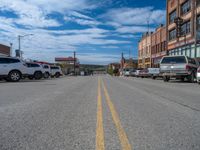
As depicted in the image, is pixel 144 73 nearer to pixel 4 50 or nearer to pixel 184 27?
pixel 184 27

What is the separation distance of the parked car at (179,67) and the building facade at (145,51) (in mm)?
44306


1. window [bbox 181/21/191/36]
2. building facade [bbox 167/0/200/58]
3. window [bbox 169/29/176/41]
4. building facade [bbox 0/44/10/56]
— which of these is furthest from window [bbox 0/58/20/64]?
building facade [bbox 0/44/10/56]

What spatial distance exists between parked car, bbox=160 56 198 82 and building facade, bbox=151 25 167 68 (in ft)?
99.5

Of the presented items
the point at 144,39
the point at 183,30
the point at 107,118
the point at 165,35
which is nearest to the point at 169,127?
the point at 107,118

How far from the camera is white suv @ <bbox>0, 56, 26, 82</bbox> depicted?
2326cm

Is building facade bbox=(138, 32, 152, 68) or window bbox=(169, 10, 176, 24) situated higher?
window bbox=(169, 10, 176, 24)

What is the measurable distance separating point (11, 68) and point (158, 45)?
44544mm

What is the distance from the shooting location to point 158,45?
208 ft

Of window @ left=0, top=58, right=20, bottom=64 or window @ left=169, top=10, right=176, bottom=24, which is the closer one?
window @ left=0, top=58, right=20, bottom=64

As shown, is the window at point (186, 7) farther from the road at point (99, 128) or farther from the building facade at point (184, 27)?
the road at point (99, 128)

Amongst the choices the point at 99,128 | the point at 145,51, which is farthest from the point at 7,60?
the point at 145,51

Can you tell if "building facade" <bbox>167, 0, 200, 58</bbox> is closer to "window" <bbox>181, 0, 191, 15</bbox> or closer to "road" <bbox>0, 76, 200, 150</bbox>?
"window" <bbox>181, 0, 191, 15</bbox>

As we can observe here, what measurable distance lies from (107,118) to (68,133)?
1778 millimetres

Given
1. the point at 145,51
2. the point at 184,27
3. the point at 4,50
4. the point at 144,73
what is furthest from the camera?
the point at 145,51
